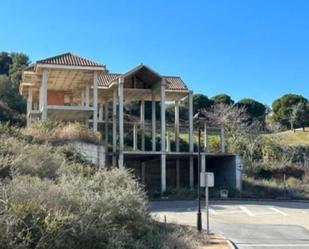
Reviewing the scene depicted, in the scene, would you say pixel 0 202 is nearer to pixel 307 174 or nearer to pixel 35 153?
pixel 35 153

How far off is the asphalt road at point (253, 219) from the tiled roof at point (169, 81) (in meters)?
10.2

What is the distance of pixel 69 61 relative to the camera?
33.0 metres

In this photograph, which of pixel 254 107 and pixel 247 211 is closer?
pixel 247 211

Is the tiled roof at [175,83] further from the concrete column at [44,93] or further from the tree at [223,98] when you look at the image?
the tree at [223,98]

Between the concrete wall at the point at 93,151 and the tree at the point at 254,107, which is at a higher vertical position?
the tree at the point at 254,107

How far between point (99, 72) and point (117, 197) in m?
21.5

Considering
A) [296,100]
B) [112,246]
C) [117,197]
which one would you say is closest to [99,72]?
[117,197]

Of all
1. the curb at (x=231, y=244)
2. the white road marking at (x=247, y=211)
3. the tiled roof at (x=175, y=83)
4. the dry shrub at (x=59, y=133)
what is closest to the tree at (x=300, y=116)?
the tiled roof at (x=175, y=83)

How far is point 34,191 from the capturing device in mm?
10773

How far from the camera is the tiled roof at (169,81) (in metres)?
38.5

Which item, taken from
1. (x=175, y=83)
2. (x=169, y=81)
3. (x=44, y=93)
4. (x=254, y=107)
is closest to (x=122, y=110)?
(x=44, y=93)

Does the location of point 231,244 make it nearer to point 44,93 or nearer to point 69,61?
point 44,93

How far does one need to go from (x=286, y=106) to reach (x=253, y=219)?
161 feet

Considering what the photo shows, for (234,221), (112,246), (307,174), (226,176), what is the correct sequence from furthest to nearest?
(307,174) < (226,176) < (234,221) < (112,246)
